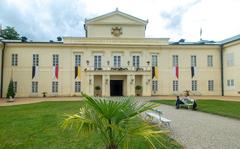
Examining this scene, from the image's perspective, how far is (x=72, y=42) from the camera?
36562mm

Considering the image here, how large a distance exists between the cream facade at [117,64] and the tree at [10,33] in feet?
61.2

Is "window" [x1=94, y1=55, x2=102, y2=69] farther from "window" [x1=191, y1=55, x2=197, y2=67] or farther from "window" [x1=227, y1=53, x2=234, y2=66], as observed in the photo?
"window" [x1=227, y1=53, x2=234, y2=66]

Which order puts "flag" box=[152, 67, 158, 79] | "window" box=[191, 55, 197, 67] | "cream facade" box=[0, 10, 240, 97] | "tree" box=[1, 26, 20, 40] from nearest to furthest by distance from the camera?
"cream facade" box=[0, 10, 240, 97]
"flag" box=[152, 67, 158, 79]
"window" box=[191, 55, 197, 67]
"tree" box=[1, 26, 20, 40]

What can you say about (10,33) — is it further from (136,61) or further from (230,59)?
(230,59)

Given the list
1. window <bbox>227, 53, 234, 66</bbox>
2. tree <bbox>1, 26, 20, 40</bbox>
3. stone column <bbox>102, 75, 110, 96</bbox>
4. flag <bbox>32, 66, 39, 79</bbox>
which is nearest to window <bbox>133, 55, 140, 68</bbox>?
stone column <bbox>102, 75, 110, 96</bbox>

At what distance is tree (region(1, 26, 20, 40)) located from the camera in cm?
5197

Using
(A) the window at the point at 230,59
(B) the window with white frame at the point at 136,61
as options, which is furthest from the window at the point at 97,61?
(A) the window at the point at 230,59

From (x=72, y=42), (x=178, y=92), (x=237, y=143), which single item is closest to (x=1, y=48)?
(x=72, y=42)

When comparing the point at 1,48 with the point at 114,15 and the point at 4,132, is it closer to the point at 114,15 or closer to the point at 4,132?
the point at 114,15

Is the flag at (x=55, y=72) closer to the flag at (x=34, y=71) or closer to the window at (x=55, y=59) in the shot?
the window at (x=55, y=59)

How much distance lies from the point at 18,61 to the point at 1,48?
2.72 m

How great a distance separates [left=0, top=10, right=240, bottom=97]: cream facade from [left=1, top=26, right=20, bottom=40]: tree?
18667 mm

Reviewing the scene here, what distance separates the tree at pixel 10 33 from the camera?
51969 millimetres

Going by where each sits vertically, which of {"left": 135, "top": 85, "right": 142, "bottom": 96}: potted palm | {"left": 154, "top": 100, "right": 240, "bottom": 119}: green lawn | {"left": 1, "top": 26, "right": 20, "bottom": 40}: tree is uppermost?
{"left": 1, "top": 26, "right": 20, "bottom": 40}: tree
